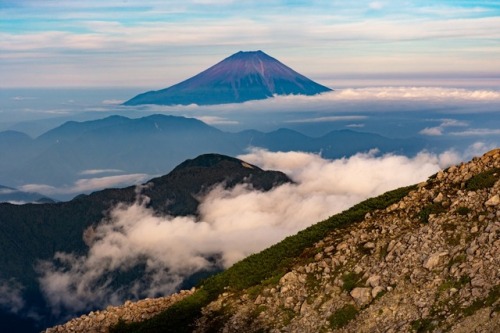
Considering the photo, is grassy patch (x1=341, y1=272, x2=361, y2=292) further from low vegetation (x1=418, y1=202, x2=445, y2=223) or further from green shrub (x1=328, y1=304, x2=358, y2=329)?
low vegetation (x1=418, y1=202, x2=445, y2=223)

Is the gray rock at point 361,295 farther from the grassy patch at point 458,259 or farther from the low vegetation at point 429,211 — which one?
the low vegetation at point 429,211

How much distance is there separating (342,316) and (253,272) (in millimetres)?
12144

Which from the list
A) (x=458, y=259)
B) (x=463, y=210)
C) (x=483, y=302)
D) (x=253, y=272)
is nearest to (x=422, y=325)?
(x=483, y=302)

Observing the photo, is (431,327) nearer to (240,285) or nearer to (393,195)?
(240,285)

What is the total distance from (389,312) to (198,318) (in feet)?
46.3

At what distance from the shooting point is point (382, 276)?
3678cm

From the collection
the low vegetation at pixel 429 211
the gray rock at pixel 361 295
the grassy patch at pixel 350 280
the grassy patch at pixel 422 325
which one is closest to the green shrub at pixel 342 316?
the gray rock at pixel 361 295

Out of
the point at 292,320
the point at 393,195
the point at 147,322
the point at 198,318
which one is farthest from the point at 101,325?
the point at 393,195

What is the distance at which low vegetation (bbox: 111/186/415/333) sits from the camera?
4401 cm

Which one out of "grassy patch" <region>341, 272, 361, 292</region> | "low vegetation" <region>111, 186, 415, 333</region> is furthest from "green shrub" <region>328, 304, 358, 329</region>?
"low vegetation" <region>111, 186, 415, 333</region>

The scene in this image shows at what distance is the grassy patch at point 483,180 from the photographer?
138 ft

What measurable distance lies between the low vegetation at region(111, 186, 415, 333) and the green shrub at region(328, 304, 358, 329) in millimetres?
7239

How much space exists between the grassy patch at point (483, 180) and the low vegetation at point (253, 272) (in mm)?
5920

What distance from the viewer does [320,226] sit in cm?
5169
